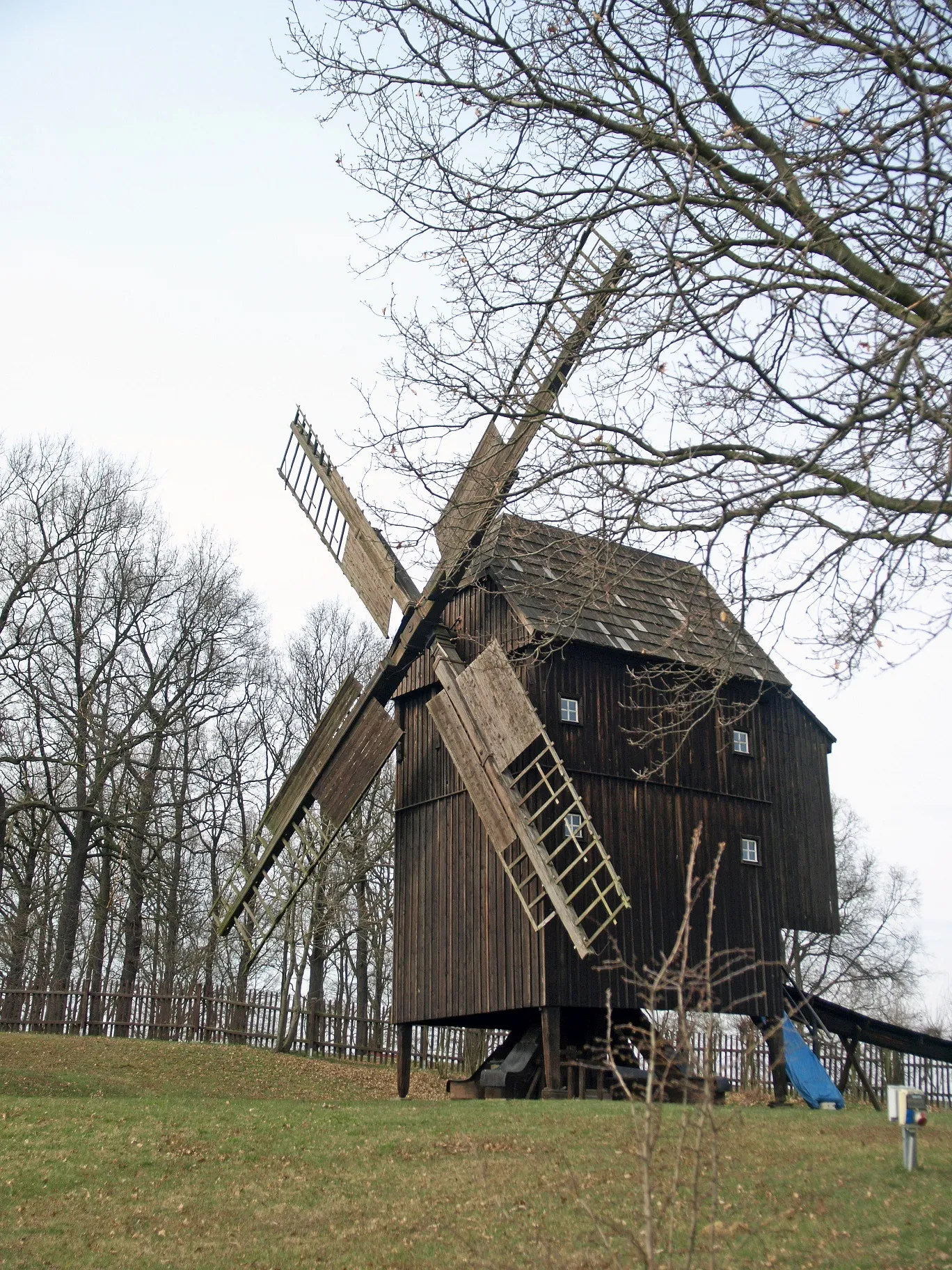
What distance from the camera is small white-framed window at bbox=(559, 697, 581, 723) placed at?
18.3m

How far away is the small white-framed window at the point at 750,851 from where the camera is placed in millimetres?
19422

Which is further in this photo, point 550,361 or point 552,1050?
point 552,1050

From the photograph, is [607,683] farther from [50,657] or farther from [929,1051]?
[50,657]

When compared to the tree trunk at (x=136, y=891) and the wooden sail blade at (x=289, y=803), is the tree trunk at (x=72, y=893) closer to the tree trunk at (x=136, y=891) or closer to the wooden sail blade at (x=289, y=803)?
the tree trunk at (x=136, y=891)

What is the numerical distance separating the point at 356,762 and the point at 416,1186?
→ 9238mm

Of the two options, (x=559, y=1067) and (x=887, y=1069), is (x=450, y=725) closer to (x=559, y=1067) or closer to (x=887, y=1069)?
(x=559, y=1067)

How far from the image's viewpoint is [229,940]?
110ft

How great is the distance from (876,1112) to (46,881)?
22241 mm

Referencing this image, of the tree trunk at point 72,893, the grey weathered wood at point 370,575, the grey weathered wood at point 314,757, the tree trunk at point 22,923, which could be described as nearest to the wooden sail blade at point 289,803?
the grey weathered wood at point 314,757

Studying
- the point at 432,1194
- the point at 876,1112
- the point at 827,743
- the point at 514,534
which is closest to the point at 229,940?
the point at 827,743

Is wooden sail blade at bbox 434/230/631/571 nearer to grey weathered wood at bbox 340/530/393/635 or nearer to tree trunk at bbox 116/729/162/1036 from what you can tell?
grey weathered wood at bbox 340/530/393/635

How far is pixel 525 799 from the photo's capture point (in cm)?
1697

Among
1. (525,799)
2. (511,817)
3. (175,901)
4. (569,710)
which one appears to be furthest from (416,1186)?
(175,901)

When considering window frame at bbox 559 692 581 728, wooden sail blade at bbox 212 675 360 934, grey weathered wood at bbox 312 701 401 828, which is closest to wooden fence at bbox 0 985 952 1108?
wooden sail blade at bbox 212 675 360 934
